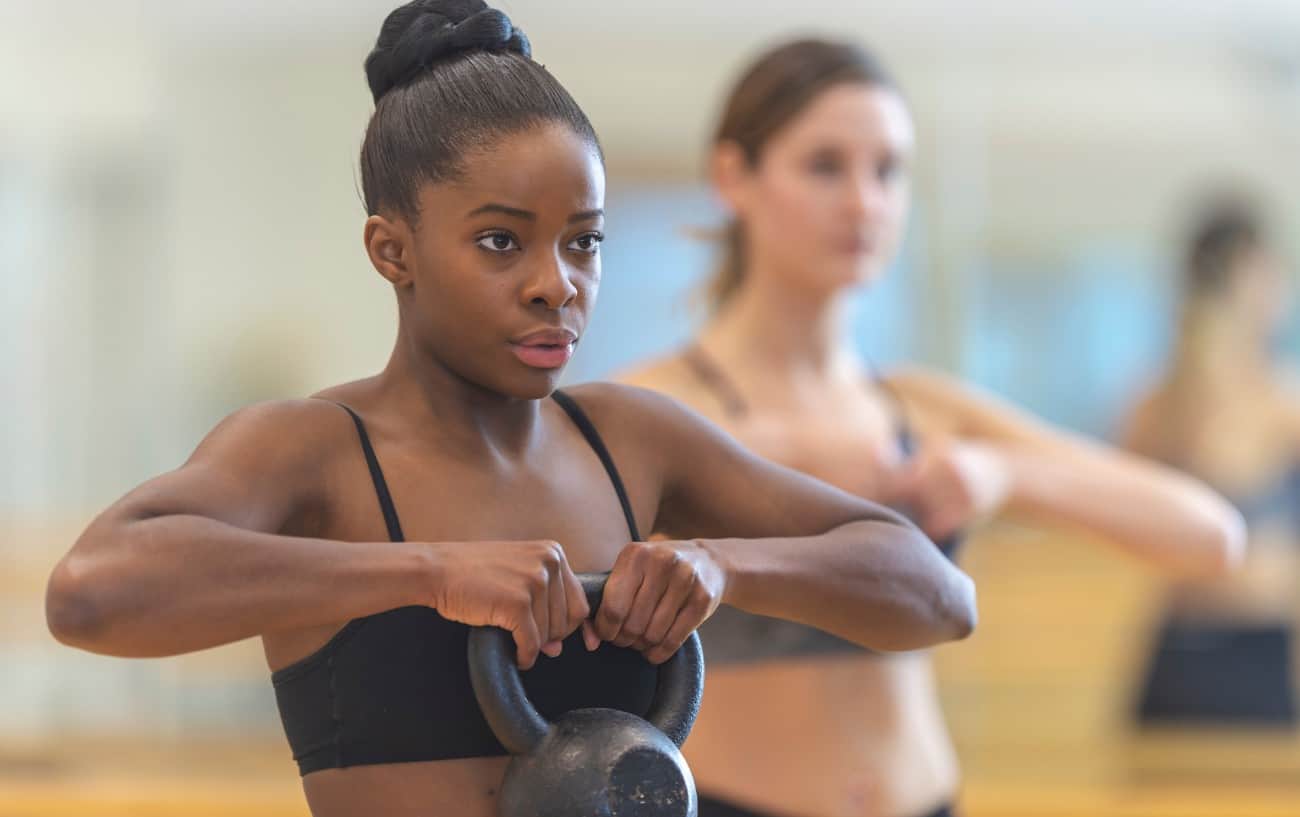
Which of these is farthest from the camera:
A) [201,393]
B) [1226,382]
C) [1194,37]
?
[1194,37]

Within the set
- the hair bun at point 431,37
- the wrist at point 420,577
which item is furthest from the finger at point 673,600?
the hair bun at point 431,37

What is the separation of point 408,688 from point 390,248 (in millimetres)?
240

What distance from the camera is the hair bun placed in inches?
37.8

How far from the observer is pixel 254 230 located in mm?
4121

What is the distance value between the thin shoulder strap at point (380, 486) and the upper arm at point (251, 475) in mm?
12

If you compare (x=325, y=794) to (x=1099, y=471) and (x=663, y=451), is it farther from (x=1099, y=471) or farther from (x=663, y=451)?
(x=1099, y=471)

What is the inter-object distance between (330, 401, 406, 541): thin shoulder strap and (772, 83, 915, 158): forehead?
102cm

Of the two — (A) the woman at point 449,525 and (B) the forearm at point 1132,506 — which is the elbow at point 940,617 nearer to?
(A) the woman at point 449,525

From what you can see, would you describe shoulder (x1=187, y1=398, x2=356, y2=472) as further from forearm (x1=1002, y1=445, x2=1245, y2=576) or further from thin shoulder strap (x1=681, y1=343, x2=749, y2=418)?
forearm (x1=1002, y1=445, x2=1245, y2=576)

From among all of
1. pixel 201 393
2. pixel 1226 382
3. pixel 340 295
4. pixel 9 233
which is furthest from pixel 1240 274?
pixel 9 233

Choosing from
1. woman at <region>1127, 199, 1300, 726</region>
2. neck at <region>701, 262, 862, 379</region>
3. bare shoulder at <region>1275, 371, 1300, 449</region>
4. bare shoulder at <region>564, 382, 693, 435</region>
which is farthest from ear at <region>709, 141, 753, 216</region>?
bare shoulder at <region>1275, 371, 1300, 449</region>

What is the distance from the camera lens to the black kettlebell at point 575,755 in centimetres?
84

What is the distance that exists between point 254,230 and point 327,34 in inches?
20.3

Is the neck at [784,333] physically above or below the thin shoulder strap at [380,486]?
below
